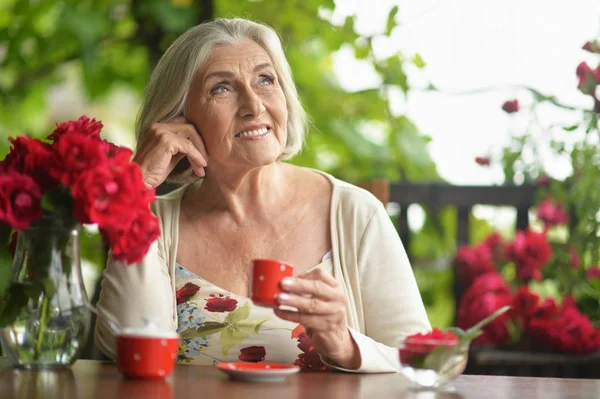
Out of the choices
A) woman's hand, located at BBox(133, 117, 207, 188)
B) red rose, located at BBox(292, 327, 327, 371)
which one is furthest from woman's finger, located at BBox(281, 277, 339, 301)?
woman's hand, located at BBox(133, 117, 207, 188)

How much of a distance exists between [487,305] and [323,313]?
1.38 m

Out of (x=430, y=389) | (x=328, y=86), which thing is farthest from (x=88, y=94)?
(x=430, y=389)

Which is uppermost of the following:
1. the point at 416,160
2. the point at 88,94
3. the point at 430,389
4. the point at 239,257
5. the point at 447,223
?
the point at 88,94

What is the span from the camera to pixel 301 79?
3.73m

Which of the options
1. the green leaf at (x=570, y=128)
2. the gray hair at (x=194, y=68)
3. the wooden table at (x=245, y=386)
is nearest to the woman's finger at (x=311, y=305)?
the wooden table at (x=245, y=386)

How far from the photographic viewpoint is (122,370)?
143 cm

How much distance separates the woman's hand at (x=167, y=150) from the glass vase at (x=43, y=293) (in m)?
0.54

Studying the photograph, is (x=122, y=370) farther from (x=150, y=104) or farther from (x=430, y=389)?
(x=150, y=104)

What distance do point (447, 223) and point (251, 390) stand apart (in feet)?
8.51

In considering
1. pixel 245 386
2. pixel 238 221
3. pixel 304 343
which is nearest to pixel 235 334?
pixel 304 343

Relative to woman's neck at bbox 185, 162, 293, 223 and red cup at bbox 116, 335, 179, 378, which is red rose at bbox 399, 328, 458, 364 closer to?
red cup at bbox 116, 335, 179, 378

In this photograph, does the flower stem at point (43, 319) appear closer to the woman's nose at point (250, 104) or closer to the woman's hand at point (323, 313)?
the woman's hand at point (323, 313)

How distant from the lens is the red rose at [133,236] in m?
1.36

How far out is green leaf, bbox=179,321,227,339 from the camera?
1928mm
